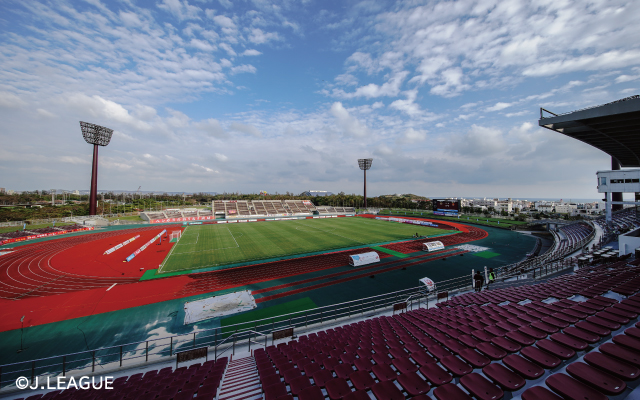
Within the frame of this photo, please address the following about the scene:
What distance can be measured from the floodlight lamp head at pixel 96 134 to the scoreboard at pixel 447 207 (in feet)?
261

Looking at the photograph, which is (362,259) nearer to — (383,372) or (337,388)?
(383,372)

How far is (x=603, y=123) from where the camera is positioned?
16188 millimetres

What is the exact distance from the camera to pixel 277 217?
68.2 m

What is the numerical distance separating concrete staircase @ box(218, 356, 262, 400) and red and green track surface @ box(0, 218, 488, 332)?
8.78 metres

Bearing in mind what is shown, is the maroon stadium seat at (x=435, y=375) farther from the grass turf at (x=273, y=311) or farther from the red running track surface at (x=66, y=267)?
the red running track surface at (x=66, y=267)

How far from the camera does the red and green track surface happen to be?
49.0 ft

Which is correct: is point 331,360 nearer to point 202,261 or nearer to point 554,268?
point 554,268

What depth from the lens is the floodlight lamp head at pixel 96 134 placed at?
1983 inches

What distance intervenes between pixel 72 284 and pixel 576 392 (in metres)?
28.6

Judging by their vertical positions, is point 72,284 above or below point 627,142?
below

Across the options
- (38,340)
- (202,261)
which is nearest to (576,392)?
(38,340)

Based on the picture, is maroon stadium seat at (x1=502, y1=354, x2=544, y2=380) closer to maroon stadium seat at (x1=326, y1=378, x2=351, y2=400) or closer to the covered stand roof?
maroon stadium seat at (x1=326, y1=378, x2=351, y2=400)

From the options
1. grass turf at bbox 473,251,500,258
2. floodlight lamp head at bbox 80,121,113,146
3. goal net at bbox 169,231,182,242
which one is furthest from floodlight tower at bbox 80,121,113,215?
grass turf at bbox 473,251,500,258
